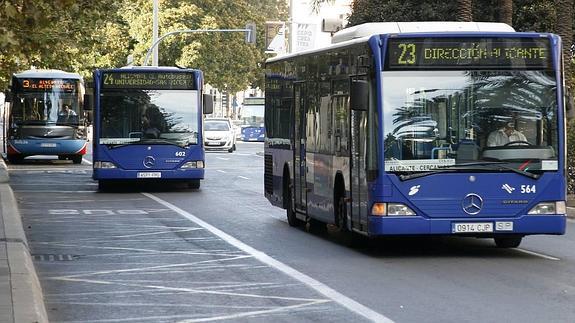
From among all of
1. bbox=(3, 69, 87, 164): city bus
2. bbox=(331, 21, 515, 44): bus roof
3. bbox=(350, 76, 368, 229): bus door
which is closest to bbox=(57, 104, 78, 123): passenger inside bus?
bbox=(3, 69, 87, 164): city bus

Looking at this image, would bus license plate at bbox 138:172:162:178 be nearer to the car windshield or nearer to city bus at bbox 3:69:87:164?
city bus at bbox 3:69:87:164

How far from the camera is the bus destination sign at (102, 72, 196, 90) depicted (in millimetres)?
31312

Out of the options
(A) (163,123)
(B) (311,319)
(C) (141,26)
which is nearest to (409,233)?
(B) (311,319)

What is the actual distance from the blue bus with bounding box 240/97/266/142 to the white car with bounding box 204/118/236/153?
23760mm

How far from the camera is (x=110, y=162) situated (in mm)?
31156

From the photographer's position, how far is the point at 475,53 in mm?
16609

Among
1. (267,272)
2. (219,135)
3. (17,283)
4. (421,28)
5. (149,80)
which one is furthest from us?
(219,135)

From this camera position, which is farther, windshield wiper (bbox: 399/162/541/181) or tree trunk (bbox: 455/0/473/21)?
tree trunk (bbox: 455/0/473/21)

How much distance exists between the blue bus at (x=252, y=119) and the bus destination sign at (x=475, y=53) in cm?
7406

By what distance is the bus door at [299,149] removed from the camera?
2053 centimetres

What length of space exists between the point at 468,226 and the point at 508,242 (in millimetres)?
1774

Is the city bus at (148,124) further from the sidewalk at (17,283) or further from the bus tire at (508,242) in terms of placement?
the bus tire at (508,242)

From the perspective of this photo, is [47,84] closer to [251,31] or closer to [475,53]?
[251,31]

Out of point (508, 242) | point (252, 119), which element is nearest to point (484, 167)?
point (508, 242)
